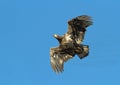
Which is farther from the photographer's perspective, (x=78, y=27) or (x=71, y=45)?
(x=78, y=27)

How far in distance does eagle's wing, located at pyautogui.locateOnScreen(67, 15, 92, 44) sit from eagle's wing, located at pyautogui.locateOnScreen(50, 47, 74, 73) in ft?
3.75

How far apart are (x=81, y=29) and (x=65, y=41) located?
58.6 inches

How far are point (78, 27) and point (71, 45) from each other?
1.47 meters

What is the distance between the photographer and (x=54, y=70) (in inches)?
3834

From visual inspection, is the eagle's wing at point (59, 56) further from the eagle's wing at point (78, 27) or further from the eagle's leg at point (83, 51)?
the eagle's wing at point (78, 27)

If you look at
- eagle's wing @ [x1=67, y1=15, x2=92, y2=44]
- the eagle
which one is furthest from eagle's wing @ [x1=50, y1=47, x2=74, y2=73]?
eagle's wing @ [x1=67, y1=15, x2=92, y2=44]

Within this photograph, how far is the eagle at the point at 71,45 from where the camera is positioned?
321 ft

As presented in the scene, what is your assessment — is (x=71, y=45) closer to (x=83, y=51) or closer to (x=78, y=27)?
(x=83, y=51)

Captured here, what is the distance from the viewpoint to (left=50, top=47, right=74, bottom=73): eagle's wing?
98619 mm

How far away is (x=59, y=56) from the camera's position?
9962 cm

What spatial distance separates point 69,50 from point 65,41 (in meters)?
0.66

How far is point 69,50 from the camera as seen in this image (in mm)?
98500

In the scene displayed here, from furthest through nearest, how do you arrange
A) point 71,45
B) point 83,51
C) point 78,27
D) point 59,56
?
1. point 59,56
2. point 78,27
3. point 71,45
4. point 83,51

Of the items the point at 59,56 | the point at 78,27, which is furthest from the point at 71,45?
the point at 59,56
